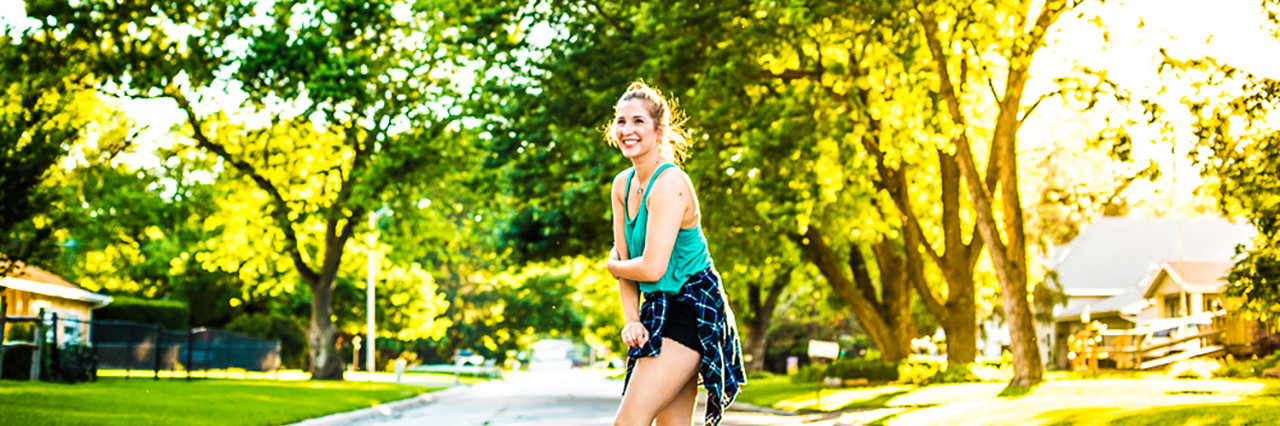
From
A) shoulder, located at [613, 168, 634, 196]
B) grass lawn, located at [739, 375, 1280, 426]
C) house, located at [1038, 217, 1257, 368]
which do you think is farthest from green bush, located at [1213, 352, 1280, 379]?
shoulder, located at [613, 168, 634, 196]

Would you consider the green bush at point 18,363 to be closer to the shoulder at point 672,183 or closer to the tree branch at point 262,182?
the tree branch at point 262,182

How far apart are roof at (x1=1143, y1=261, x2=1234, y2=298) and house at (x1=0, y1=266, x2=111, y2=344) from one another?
33.0 meters

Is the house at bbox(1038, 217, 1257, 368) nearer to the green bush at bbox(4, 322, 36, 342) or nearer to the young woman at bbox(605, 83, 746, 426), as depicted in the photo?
the green bush at bbox(4, 322, 36, 342)

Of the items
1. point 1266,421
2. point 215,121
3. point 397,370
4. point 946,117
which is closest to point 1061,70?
point 946,117

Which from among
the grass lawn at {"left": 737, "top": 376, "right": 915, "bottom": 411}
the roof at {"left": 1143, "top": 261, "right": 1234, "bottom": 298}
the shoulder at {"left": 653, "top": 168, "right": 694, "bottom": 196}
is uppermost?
the roof at {"left": 1143, "top": 261, "right": 1234, "bottom": 298}

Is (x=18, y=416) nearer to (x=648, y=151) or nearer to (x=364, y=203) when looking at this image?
(x=648, y=151)

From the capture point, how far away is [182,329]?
42.7 m

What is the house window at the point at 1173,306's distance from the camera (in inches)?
1703

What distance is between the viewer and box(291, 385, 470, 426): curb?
16312 millimetres

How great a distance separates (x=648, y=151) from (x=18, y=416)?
1108cm

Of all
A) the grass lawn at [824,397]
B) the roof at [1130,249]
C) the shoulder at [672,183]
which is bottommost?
the grass lawn at [824,397]

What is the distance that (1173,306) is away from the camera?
44188mm

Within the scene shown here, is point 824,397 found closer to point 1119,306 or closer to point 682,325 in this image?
point 682,325

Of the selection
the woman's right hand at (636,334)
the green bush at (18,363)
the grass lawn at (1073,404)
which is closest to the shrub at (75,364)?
the green bush at (18,363)
